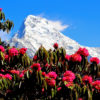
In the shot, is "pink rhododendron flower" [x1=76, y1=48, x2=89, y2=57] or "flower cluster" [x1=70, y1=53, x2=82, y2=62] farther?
"pink rhododendron flower" [x1=76, y1=48, x2=89, y2=57]

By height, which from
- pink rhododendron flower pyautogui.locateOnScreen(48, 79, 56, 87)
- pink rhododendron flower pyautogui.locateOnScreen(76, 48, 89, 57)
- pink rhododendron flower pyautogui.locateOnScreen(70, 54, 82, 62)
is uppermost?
pink rhododendron flower pyautogui.locateOnScreen(76, 48, 89, 57)

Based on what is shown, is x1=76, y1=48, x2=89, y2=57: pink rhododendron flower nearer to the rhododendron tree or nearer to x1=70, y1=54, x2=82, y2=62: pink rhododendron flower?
the rhododendron tree

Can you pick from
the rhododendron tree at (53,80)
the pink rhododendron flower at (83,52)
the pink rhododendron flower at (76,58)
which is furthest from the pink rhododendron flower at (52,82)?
the pink rhododendron flower at (83,52)

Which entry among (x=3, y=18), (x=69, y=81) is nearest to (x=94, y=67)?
(x=69, y=81)

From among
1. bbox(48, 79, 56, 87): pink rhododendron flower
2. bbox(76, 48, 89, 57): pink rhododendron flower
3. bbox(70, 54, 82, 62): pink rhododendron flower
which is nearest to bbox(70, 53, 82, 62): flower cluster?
bbox(70, 54, 82, 62): pink rhododendron flower

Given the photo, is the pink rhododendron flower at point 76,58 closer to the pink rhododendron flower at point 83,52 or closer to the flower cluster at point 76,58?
the flower cluster at point 76,58

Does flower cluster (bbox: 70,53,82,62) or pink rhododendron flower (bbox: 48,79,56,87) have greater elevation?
flower cluster (bbox: 70,53,82,62)

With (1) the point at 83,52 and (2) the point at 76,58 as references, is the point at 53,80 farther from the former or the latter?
(1) the point at 83,52

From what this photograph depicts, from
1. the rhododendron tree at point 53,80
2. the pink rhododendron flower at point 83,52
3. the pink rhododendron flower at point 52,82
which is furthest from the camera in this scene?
the pink rhododendron flower at point 83,52

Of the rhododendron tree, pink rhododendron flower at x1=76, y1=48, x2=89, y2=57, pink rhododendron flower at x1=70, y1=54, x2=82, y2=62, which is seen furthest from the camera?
pink rhododendron flower at x1=76, y1=48, x2=89, y2=57

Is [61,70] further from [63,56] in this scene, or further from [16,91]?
[16,91]

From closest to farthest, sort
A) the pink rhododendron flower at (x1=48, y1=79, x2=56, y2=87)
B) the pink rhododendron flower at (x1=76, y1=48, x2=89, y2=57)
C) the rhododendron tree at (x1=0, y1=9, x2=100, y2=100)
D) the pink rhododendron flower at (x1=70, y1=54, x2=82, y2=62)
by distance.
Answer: the rhododendron tree at (x1=0, y1=9, x2=100, y2=100) → the pink rhododendron flower at (x1=48, y1=79, x2=56, y2=87) → the pink rhododendron flower at (x1=70, y1=54, x2=82, y2=62) → the pink rhododendron flower at (x1=76, y1=48, x2=89, y2=57)

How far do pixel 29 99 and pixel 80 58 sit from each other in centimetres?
215

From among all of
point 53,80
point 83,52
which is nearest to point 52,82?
point 53,80
